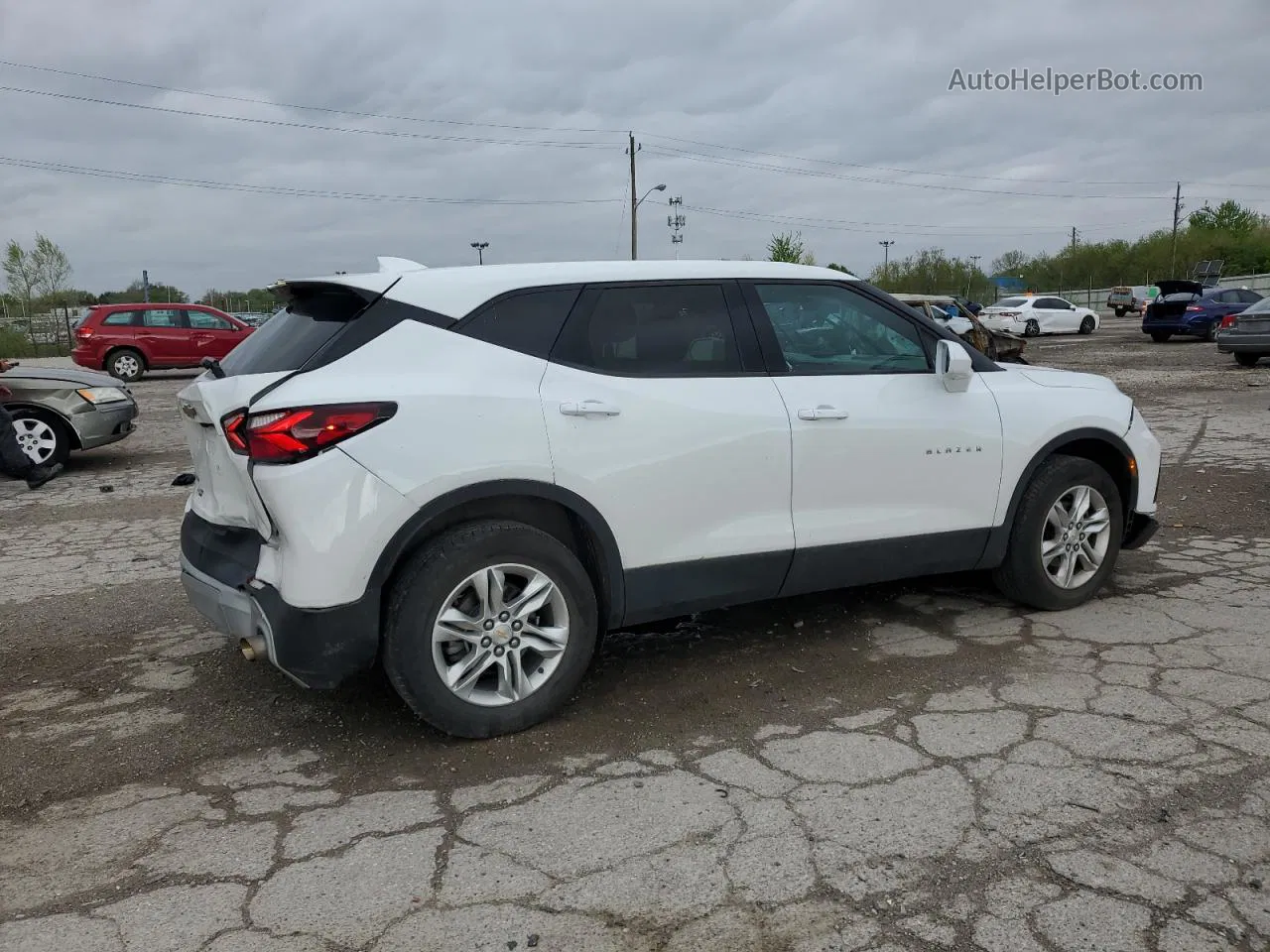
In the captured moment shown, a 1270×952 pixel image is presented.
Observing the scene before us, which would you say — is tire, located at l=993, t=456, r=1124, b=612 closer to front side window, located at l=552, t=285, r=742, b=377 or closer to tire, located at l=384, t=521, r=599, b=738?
front side window, located at l=552, t=285, r=742, b=377

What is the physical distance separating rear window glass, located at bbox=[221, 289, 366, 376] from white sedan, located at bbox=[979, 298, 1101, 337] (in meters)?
32.9

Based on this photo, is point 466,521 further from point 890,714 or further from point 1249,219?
point 1249,219

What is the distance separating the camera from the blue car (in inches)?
1042

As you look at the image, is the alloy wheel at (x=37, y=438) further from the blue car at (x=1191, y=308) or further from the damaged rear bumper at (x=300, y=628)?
the blue car at (x=1191, y=308)

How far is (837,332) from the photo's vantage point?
4309 mm

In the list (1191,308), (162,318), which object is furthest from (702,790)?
(1191,308)

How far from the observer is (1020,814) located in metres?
2.99

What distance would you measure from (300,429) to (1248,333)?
19.8 meters

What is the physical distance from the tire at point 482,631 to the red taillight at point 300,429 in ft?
1.61

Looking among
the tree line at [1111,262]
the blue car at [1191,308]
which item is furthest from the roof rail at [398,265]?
the tree line at [1111,262]

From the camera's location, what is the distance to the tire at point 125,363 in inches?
853

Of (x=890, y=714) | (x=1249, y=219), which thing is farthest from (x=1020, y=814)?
(x=1249, y=219)

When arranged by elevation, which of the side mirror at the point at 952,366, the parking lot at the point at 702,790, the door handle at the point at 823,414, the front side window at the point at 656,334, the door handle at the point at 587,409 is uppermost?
the front side window at the point at 656,334

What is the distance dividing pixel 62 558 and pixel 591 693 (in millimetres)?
4383
